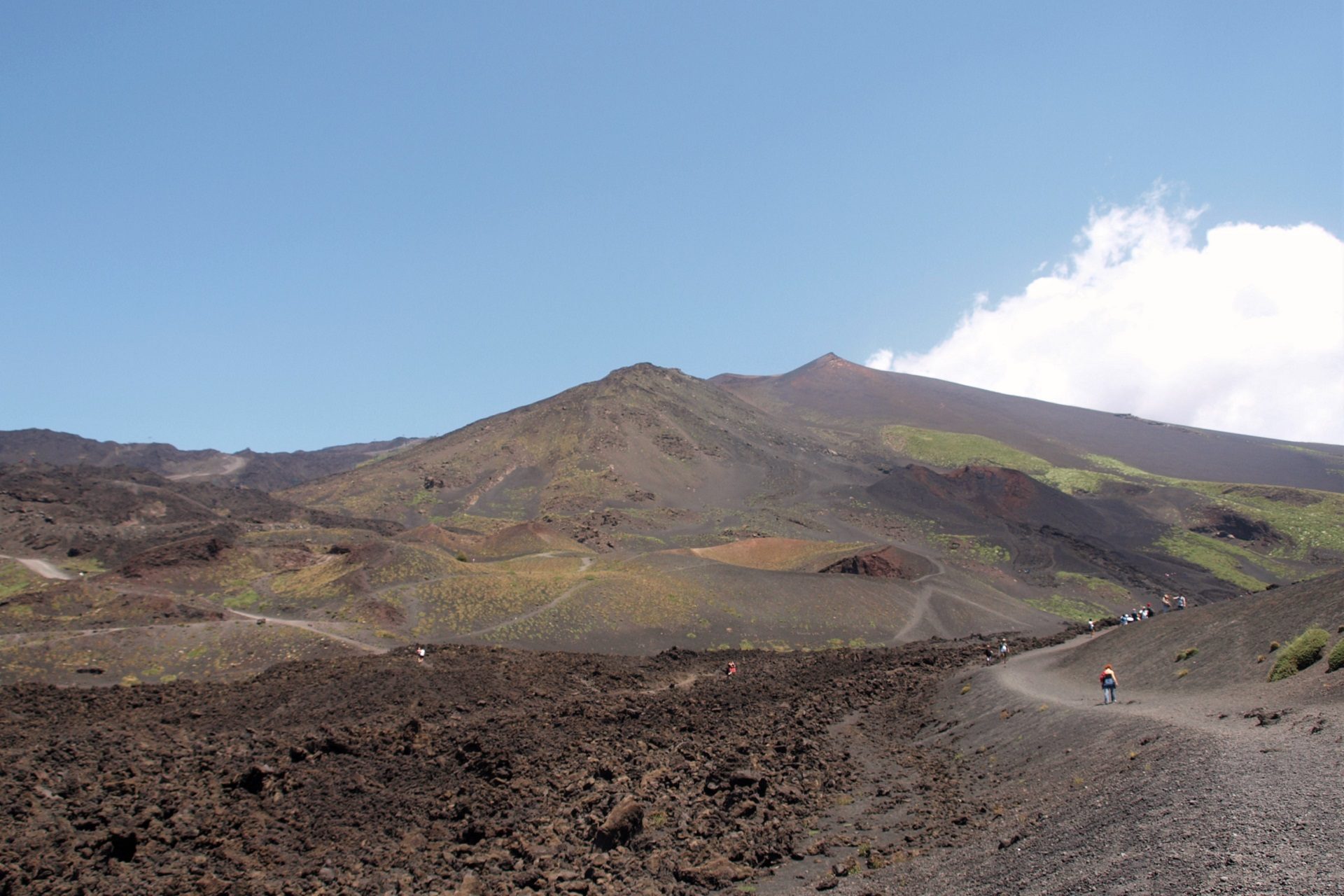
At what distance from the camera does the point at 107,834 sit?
13758 mm

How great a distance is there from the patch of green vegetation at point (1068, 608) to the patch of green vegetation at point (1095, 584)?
3775mm

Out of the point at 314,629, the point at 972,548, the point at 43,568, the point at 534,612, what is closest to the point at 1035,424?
the point at 972,548

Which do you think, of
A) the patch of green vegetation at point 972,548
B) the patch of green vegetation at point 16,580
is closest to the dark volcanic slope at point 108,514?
the patch of green vegetation at point 16,580

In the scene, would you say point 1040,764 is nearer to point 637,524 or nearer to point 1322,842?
point 1322,842

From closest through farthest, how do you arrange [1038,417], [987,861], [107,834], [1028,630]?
[987,861] → [107,834] → [1028,630] → [1038,417]

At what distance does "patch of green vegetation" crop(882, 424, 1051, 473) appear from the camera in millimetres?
120938

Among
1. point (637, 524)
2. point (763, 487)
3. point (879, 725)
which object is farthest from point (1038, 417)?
point (879, 725)

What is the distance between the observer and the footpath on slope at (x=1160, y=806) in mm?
7484

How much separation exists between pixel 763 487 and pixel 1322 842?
89795mm

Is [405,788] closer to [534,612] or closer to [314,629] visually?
[314,629]

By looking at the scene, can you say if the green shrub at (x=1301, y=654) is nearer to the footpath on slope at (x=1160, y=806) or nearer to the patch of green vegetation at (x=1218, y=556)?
the footpath on slope at (x=1160, y=806)

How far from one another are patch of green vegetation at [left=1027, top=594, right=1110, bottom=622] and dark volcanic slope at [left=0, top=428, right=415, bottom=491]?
128310mm

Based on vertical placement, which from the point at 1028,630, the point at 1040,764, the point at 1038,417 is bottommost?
the point at 1028,630

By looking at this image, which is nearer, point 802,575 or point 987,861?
point 987,861
